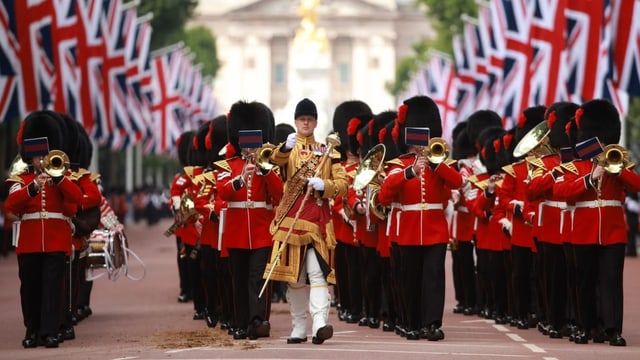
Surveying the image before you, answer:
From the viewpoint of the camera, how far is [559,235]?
51.0ft

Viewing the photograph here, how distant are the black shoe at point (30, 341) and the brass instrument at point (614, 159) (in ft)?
16.3

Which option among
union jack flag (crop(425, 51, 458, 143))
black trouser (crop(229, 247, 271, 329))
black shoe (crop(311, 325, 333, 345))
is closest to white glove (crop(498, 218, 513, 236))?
black trouser (crop(229, 247, 271, 329))

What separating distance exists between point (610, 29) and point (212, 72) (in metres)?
69.1

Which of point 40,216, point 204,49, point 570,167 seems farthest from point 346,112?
point 204,49

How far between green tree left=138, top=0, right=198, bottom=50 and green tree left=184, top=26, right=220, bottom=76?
19607 mm

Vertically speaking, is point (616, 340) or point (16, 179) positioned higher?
point (16, 179)

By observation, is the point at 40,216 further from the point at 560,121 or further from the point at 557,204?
the point at 560,121

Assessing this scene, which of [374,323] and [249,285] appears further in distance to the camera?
[374,323]

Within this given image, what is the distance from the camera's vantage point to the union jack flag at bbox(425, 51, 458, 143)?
150ft

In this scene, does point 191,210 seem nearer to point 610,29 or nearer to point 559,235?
point 559,235

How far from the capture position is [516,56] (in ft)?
106

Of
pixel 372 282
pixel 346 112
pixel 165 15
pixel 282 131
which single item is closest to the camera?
pixel 372 282

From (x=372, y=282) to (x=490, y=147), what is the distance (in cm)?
193

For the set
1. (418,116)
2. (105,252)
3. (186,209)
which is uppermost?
(418,116)
